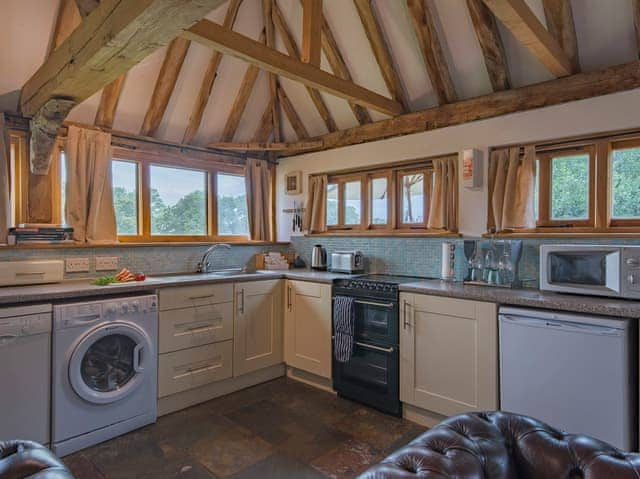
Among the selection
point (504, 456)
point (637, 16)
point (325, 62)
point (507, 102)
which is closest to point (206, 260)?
point (325, 62)

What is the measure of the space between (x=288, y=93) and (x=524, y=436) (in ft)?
12.8

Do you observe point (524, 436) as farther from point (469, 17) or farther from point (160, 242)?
point (160, 242)

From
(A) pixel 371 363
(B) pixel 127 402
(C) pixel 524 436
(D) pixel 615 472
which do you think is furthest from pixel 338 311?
(D) pixel 615 472

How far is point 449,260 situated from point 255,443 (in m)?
1.96

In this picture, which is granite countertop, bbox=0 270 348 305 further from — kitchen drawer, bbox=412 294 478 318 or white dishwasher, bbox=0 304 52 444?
kitchen drawer, bbox=412 294 478 318

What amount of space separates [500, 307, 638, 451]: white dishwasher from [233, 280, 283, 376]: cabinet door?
6.52ft

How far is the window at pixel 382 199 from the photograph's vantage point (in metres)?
3.65

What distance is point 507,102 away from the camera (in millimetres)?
3010

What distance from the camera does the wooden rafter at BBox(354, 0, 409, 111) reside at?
3.14 m

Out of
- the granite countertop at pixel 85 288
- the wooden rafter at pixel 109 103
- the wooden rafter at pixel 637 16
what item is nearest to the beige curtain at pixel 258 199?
the granite countertop at pixel 85 288

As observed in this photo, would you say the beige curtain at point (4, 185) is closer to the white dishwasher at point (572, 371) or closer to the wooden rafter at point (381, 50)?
the wooden rafter at point (381, 50)

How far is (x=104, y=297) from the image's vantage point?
2.68 m

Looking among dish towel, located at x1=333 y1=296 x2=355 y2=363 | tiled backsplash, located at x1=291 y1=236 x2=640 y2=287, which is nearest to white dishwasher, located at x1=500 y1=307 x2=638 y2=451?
tiled backsplash, located at x1=291 y1=236 x2=640 y2=287

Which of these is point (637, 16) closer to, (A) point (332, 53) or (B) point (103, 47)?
(A) point (332, 53)
